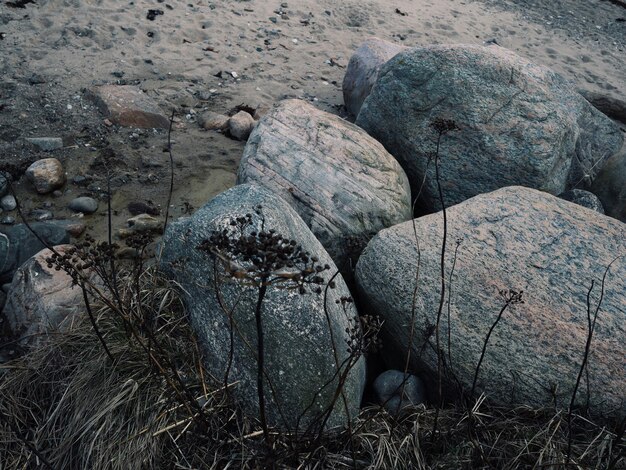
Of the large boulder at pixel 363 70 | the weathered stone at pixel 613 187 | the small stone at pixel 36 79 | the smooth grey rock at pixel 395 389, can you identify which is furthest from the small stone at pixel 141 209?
the weathered stone at pixel 613 187

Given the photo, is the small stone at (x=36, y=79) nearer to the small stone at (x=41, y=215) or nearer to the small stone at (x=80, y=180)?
the small stone at (x=80, y=180)

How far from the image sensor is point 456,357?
314 centimetres

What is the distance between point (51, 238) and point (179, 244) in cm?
121

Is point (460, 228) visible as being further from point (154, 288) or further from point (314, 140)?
point (154, 288)

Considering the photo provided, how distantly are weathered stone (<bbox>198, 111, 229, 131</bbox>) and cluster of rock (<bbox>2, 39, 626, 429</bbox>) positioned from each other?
144 cm

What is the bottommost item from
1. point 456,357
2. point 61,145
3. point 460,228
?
point 61,145

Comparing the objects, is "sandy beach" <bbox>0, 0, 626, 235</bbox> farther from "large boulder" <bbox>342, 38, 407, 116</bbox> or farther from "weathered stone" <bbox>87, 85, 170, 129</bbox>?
"large boulder" <bbox>342, 38, 407, 116</bbox>

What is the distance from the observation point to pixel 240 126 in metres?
5.74

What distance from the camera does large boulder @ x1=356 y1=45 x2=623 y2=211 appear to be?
4.44m

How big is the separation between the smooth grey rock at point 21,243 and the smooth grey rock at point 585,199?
345cm

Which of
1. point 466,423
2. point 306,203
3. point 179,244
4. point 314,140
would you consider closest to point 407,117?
point 314,140

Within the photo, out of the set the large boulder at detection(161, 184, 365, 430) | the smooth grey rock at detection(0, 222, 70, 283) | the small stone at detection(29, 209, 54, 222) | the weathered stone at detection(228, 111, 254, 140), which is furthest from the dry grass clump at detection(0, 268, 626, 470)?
the weathered stone at detection(228, 111, 254, 140)

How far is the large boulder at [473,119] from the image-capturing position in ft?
14.6

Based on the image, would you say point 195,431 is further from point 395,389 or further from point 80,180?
point 80,180
